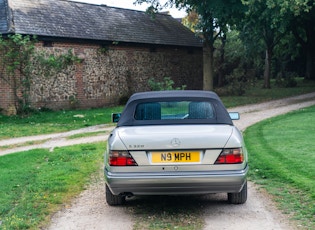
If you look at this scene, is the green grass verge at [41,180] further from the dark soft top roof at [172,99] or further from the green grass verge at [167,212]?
the dark soft top roof at [172,99]

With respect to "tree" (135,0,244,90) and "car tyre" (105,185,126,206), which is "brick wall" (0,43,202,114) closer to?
"tree" (135,0,244,90)

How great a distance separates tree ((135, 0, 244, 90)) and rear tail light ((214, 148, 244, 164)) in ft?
64.6

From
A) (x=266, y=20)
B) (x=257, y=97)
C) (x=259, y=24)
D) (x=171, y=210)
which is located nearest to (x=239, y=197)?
(x=171, y=210)

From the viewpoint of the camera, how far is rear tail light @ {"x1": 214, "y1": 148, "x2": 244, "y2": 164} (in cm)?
578

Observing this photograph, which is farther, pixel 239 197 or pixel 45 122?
pixel 45 122

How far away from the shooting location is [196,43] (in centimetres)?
3350

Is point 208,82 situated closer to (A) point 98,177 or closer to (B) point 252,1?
(B) point 252,1

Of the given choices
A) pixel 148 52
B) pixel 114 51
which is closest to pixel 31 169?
pixel 114 51

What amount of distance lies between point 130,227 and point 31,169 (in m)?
4.73

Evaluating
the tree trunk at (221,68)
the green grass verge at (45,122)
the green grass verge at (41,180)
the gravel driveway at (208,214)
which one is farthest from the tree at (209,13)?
the gravel driveway at (208,214)

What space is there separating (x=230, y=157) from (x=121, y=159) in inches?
52.3

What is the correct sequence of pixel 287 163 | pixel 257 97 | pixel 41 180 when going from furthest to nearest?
pixel 257 97, pixel 287 163, pixel 41 180

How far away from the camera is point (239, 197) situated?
6.52 m

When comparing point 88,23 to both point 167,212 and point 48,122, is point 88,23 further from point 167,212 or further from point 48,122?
point 167,212
